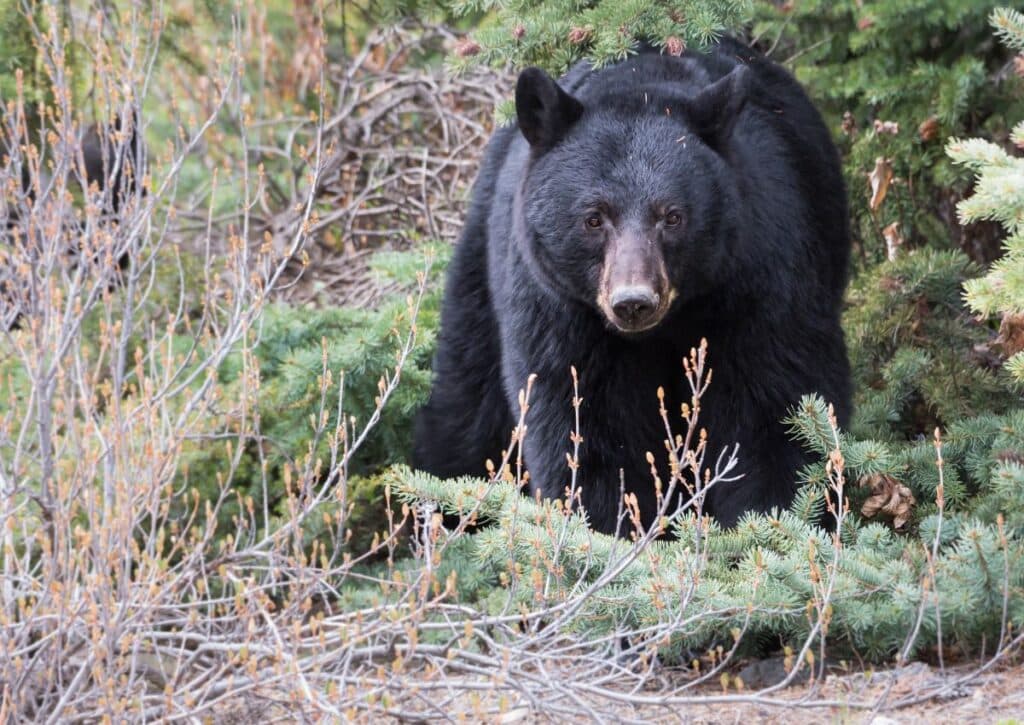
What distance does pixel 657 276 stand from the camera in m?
4.03

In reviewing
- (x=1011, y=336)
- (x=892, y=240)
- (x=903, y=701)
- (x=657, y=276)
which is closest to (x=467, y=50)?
(x=657, y=276)

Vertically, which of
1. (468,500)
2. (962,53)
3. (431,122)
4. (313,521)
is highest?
(962,53)

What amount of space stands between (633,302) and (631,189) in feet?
1.41

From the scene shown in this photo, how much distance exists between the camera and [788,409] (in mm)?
4309

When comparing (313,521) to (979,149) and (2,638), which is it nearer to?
(2,638)

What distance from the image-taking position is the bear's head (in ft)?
13.6

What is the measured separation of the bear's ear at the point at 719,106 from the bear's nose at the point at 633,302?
634mm

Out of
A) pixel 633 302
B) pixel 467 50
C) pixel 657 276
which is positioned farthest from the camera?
pixel 467 50

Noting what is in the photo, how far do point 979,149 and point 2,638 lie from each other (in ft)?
8.17

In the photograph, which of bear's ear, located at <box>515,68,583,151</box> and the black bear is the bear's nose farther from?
bear's ear, located at <box>515,68,583,151</box>

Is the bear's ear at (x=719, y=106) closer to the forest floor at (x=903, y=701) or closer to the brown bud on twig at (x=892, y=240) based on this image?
the forest floor at (x=903, y=701)

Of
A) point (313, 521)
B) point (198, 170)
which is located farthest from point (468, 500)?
point (198, 170)

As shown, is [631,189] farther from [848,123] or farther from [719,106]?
[848,123]

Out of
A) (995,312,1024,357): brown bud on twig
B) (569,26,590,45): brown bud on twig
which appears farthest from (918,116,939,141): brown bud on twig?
(569,26,590,45): brown bud on twig
